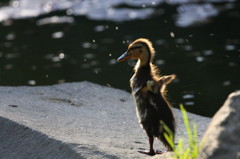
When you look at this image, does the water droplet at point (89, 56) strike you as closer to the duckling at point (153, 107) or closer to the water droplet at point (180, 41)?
the water droplet at point (180, 41)

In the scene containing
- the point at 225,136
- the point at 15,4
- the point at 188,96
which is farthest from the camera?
the point at 15,4

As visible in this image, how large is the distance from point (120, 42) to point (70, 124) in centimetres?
637

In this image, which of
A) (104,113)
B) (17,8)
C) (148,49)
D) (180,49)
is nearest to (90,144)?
(148,49)

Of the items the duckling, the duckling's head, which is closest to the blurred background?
the duckling's head

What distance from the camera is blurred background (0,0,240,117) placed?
1048 centimetres

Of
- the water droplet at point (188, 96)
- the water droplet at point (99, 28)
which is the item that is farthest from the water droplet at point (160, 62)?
the water droplet at point (99, 28)

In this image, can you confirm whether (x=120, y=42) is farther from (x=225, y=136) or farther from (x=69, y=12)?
(x=225, y=136)

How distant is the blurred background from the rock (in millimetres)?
4614

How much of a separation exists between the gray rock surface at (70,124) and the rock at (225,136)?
1.34 metres

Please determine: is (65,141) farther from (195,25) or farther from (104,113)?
(195,25)

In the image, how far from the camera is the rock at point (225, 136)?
4.09 metres

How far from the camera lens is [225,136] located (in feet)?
13.6

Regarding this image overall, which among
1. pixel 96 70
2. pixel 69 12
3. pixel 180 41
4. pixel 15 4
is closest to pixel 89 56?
pixel 96 70

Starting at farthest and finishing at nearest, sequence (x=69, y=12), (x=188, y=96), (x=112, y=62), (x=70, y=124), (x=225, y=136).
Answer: (x=69, y=12), (x=112, y=62), (x=188, y=96), (x=70, y=124), (x=225, y=136)
